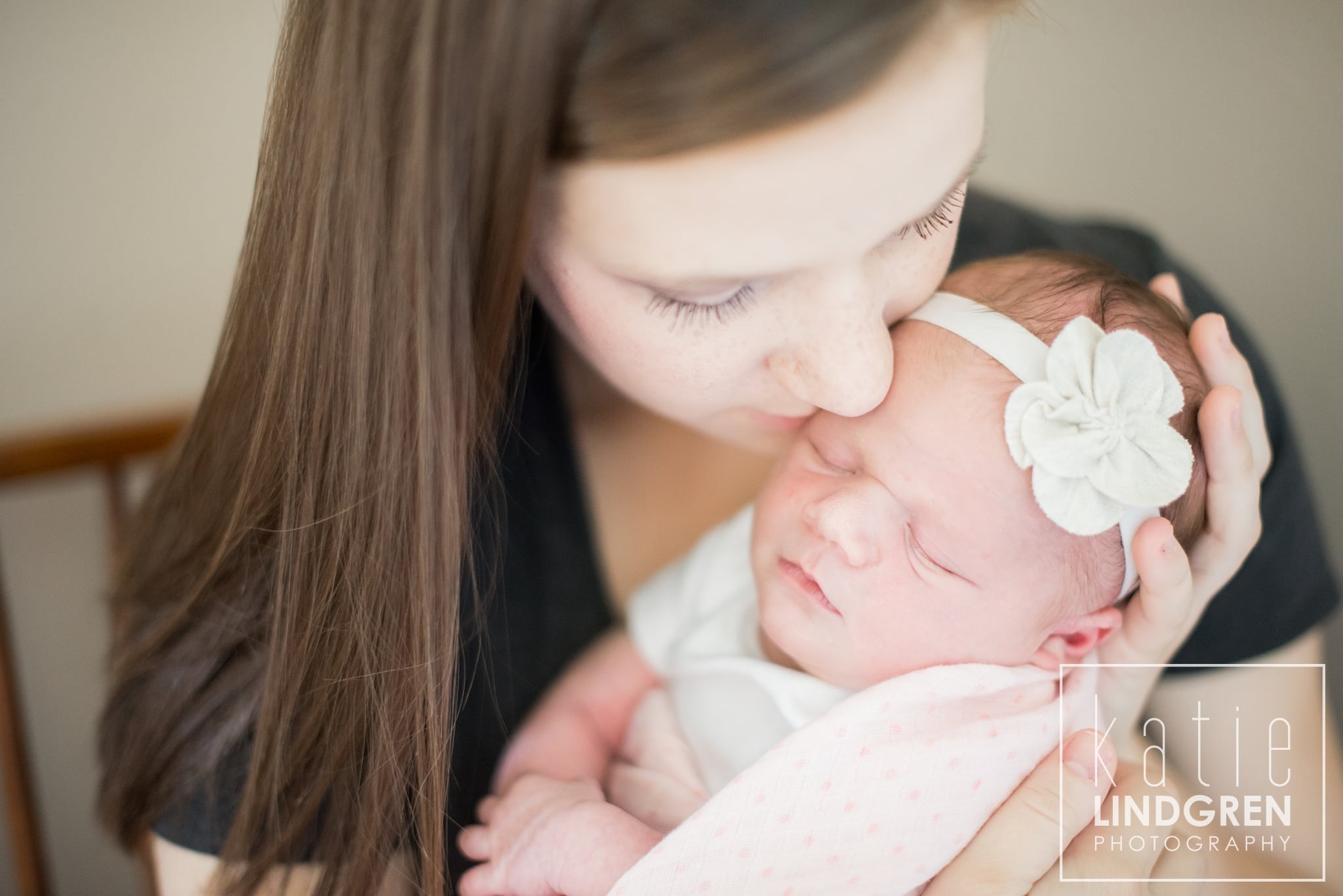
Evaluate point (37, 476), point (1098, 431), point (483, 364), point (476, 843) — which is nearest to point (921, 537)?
point (1098, 431)

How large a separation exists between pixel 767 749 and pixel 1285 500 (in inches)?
24.9

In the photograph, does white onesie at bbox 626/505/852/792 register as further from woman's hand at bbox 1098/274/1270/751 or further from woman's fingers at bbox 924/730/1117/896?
woman's hand at bbox 1098/274/1270/751

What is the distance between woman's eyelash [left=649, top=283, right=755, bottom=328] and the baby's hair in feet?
0.90

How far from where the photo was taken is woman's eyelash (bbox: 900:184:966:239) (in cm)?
73

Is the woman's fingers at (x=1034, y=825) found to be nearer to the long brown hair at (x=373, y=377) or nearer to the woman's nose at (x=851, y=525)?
the woman's nose at (x=851, y=525)

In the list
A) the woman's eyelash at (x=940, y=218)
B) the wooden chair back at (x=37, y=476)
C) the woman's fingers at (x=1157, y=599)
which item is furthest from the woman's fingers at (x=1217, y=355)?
the wooden chair back at (x=37, y=476)

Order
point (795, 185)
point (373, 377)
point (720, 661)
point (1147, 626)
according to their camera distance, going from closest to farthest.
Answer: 1. point (795, 185)
2. point (373, 377)
3. point (1147, 626)
4. point (720, 661)

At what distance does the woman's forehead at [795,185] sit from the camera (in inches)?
24.2

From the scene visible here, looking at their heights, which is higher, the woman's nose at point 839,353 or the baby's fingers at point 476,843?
the woman's nose at point 839,353

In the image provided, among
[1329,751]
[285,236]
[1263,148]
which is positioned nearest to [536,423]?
[285,236]

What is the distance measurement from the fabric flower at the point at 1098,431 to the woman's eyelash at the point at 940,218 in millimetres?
137

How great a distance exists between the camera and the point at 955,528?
792 mm

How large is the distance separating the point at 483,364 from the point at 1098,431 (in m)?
0.51

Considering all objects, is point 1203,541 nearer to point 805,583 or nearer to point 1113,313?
point 1113,313
